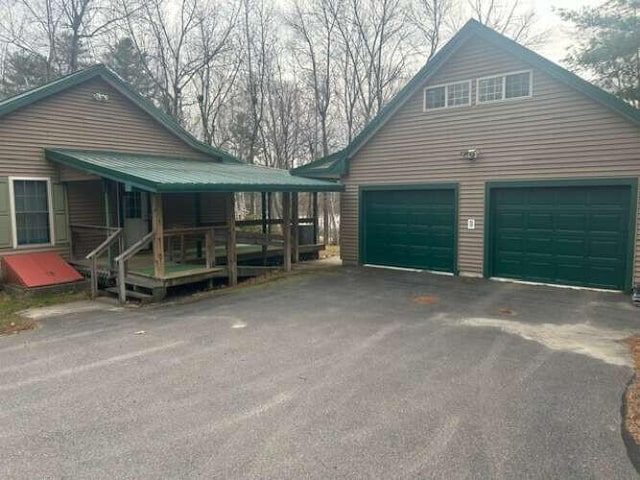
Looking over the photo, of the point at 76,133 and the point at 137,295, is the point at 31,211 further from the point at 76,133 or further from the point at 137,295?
the point at 137,295

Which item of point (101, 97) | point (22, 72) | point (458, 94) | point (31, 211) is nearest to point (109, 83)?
point (101, 97)

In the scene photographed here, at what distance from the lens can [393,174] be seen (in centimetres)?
1303

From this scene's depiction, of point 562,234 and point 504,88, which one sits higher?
point 504,88

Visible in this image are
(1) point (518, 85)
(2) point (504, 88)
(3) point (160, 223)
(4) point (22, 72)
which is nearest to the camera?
(3) point (160, 223)

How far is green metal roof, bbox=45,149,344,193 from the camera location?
9.39 m

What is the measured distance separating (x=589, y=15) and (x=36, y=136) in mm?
Result: 17455

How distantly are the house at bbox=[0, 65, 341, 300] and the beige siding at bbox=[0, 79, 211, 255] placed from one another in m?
0.02

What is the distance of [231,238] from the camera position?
11500mm

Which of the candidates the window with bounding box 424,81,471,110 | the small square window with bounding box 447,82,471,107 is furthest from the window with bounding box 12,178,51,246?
the small square window with bounding box 447,82,471,107

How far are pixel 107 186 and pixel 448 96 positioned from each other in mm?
8265

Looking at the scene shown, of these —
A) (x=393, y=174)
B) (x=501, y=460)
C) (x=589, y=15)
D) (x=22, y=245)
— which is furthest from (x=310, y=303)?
(x=589, y=15)

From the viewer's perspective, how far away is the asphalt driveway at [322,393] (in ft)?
12.3

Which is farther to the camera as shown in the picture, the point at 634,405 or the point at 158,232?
the point at 158,232

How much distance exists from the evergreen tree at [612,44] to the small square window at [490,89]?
8.02 metres
